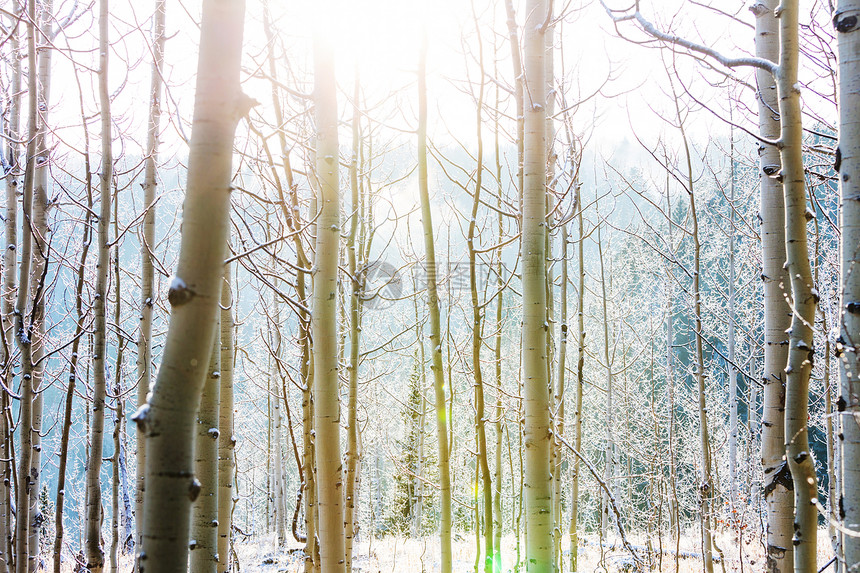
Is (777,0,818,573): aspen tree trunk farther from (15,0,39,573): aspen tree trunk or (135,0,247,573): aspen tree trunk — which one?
(15,0,39,573): aspen tree trunk

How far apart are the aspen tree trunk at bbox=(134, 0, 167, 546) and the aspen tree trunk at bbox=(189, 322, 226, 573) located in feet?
3.11

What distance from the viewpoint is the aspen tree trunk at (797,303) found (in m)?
1.67

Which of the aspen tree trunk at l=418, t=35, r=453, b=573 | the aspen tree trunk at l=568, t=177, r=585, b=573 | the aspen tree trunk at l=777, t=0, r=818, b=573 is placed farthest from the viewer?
the aspen tree trunk at l=568, t=177, r=585, b=573

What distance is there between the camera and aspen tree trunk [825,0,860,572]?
1.33 m

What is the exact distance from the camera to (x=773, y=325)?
91.7 inches

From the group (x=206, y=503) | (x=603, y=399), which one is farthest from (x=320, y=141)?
(x=603, y=399)

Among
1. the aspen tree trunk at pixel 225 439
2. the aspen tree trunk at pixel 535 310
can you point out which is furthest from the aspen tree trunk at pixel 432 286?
the aspen tree trunk at pixel 225 439

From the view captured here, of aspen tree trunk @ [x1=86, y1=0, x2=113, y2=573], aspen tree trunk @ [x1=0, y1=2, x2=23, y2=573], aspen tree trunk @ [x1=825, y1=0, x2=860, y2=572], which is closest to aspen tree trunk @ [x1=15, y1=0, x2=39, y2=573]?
aspen tree trunk @ [x1=0, y1=2, x2=23, y2=573]

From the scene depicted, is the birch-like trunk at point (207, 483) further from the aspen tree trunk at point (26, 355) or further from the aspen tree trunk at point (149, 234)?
the aspen tree trunk at point (149, 234)

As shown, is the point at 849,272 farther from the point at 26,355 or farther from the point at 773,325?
the point at 26,355

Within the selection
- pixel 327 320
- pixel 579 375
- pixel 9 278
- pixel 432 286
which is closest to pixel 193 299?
pixel 327 320

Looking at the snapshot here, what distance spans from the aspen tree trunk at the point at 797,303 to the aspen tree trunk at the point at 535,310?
34.5 inches

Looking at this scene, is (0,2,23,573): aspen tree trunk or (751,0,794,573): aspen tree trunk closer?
(751,0,794,573): aspen tree trunk

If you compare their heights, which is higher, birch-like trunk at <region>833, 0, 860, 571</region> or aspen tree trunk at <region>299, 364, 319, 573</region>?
birch-like trunk at <region>833, 0, 860, 571</region>
